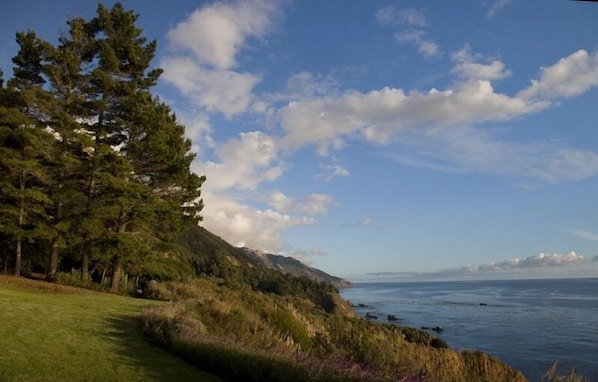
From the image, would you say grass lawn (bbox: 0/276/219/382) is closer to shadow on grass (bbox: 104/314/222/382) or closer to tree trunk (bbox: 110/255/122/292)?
shadow on grass (bbox: 104/314/222/382)

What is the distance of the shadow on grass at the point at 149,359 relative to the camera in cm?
659

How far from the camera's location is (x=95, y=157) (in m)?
22.0

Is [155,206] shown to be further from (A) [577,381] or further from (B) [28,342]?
(A) [577,381]

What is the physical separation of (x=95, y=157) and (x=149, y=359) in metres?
16.8

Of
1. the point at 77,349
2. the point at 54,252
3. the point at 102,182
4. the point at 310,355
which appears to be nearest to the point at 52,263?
the point at 54,252

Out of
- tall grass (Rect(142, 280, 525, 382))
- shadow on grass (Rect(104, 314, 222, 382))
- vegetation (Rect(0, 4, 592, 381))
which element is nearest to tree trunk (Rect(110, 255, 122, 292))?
vegetation (Rect(0, 4, 592, 381))

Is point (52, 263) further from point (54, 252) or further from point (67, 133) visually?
point (67, 133)

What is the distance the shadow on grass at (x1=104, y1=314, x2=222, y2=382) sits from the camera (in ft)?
21.6

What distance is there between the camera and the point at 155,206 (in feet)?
75.0

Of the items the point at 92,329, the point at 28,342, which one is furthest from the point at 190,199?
the point at 28,342

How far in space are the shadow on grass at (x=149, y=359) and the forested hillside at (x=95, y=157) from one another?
1259cm

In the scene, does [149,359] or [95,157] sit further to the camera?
[95,157]

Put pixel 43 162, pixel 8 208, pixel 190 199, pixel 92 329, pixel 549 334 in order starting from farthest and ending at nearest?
pixel 549 334 → pixel 190 199 → pixel 43 162 → pixel 8 208 → pixel 92 329

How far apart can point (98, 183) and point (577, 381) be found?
21.8 metres
